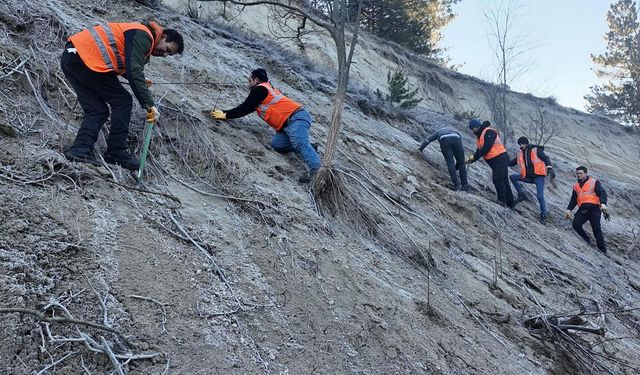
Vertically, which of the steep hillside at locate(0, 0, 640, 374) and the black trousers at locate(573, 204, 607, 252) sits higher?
the black trousers at locate(573, 204, 607, 252)

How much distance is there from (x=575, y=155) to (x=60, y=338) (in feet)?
59.0

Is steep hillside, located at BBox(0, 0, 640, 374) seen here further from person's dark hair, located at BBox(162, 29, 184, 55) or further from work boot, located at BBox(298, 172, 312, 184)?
person's dark hair, located at BBox(162, 29, 184, 55)

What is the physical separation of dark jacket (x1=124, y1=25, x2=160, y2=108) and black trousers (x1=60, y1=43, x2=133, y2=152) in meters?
0.20

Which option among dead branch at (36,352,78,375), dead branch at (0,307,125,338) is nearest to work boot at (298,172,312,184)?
dead branch at (0,307,125,338)

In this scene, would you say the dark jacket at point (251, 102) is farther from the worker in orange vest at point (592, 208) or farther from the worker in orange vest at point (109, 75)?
the worker in orange vest at point (592, 208)

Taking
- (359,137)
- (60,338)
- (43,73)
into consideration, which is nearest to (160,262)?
(60,338)

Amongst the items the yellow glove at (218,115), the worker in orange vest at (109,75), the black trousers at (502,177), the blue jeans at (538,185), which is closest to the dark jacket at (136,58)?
the worker in orange vest at (109,75)

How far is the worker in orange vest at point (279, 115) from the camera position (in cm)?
520

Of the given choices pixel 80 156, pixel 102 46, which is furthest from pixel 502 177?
pixel 80 156

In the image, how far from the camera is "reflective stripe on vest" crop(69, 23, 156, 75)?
12.2 ft

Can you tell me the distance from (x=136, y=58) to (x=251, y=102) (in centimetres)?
162

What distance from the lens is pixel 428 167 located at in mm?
7859

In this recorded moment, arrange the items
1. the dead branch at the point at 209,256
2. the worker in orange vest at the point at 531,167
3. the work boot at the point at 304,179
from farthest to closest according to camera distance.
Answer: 1. the worker in orange vest at the point at 531,167
2. the work boot at the point at 304,179
3. the dead branch at the point at 209,256

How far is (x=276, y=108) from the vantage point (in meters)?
5.33
